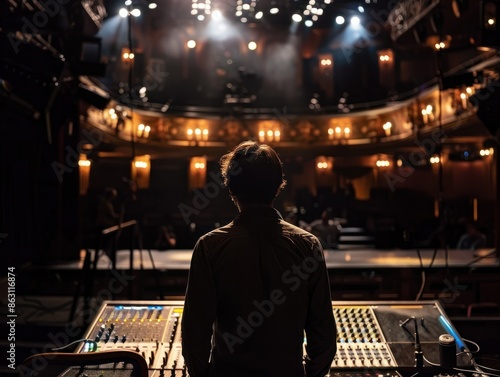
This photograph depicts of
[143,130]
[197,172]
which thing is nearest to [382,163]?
[197,172]

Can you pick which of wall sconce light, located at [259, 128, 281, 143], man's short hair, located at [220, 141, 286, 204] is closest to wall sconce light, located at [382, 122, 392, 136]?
wall sconce light, located at [259, 128, 281, 143]

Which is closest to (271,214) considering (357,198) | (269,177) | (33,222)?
(269,177)

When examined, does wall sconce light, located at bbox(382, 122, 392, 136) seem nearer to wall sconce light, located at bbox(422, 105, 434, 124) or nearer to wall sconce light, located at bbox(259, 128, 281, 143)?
wall sconce light, located at bbox(422, 105, 434, 124)

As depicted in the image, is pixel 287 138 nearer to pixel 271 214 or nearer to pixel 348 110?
pixel 348 110

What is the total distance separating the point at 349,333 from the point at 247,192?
4.04 feet

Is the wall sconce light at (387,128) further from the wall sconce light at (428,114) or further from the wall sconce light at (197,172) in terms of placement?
the wall sconce light at (197,172)

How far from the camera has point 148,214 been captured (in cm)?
1591

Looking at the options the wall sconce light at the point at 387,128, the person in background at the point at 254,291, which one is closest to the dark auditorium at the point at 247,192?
the person in background at the point at 254,291

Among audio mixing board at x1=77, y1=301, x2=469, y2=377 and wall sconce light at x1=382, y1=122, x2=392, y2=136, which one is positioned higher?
wall sconce light at x1=382, y1=122, x2=392, y2=136

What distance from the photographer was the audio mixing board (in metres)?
2.13

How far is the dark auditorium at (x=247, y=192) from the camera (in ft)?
5.27

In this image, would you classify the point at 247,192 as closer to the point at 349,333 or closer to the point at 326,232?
the point at 349,333

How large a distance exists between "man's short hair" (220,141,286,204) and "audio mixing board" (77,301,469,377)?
1024mm

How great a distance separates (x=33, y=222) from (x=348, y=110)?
41.6 ft
